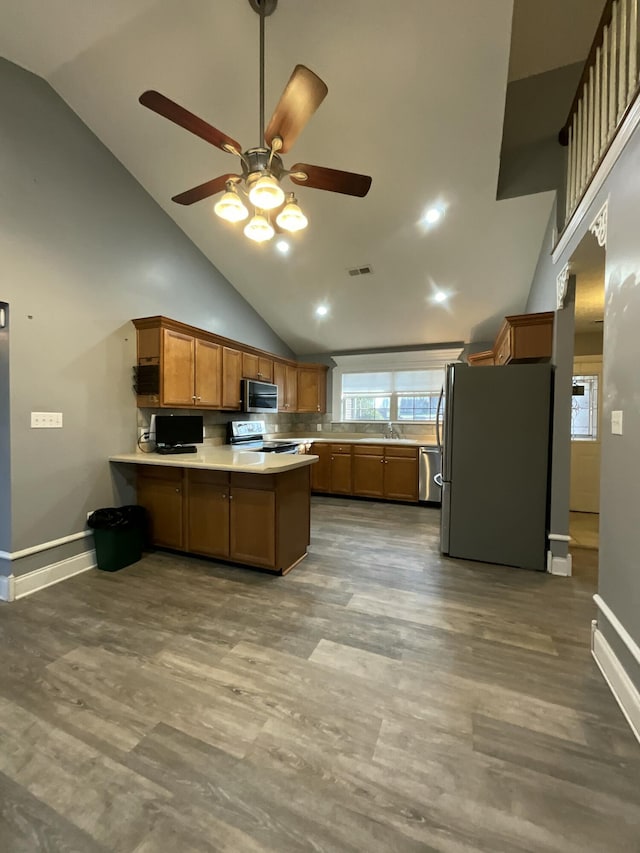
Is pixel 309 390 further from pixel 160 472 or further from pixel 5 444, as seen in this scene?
pixel 5 444

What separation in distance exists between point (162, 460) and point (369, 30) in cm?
331

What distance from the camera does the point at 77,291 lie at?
9.35 feet

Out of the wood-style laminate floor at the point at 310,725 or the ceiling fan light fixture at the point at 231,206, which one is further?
the ceiling fan light fixture at the point at 231,206

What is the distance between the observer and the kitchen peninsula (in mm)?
2711

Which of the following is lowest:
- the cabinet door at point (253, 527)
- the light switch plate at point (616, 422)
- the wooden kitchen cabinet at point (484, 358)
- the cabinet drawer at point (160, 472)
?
the cabinet door at point (253, 527)

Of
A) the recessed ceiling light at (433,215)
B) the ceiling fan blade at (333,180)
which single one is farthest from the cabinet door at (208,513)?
the recessed ceiling light at (433,215)

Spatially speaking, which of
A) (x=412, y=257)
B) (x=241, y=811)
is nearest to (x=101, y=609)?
(x=241, y=811)

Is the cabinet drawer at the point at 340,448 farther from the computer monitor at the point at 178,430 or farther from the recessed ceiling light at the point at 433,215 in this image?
the recessed ceiling light at the point at 433,215

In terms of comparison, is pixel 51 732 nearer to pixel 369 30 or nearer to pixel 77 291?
pixel 77 291

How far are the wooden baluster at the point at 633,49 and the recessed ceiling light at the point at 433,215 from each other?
1743 mm

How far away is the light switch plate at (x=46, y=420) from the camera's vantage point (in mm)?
2578

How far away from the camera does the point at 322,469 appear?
5.60m

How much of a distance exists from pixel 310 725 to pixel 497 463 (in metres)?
2.42

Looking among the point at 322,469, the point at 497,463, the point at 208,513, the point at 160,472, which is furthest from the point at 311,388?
the point at 497,463
